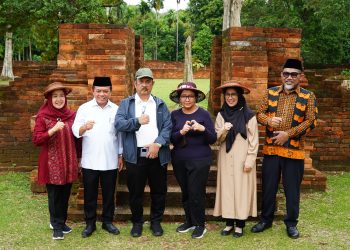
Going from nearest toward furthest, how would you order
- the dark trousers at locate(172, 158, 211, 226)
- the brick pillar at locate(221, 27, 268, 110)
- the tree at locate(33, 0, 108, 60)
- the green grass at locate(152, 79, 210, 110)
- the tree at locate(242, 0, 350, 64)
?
1. the dark trousers at locate(172, 158, 211, 226)
2. the brick pillar at locate(221, 27, 268, 110)
3. the green grass at locate(152, 79, 210, 110)
4. the tree at locate(33, 0, 108, 60)
5. the tree at locate(242, 0, 350, 64)

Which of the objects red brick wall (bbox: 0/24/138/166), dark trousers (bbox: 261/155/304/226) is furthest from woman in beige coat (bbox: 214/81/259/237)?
red brick wall (bbox: 0/24/138/166)

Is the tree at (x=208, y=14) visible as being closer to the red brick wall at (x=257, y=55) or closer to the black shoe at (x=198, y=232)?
the red brick wall at (x=257, y=55)

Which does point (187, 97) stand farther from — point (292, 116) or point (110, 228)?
point (110, 228)

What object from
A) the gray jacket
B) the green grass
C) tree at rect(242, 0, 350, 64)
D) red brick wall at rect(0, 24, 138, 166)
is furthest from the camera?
tree at rect(242, 0, 350, 64)

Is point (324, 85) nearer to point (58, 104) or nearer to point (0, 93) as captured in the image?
point (58, 104)

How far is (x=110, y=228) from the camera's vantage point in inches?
172

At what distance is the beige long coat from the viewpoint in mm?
4215

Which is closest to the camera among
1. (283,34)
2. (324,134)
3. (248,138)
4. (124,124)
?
(124,124)

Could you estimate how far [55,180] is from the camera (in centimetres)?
412

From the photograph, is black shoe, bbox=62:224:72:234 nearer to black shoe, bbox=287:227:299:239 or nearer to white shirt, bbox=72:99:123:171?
white shirt, bbox=72:99:123:171

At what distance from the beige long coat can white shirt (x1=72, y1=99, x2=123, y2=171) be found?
3.55 feet

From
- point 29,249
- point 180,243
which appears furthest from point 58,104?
point 180,243

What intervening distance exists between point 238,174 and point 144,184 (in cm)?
95

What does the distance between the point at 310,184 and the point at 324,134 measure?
1452 millimetres
